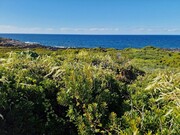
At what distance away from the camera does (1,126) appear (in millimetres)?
5055

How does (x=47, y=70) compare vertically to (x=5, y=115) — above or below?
above

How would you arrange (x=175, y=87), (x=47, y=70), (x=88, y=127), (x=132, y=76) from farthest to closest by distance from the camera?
(x=132, y=76) → (x=47, y=70) → (x=88, y=127) → (x=175, y=87)

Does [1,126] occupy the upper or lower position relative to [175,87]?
lower

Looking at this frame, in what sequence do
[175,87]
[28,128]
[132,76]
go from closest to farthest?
1. [175,87]
2. [28,128]
3. [132,76]

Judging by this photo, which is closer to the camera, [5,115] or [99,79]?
[5,115]

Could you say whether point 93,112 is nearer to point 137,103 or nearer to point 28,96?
point 137,103

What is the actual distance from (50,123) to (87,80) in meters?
0.95

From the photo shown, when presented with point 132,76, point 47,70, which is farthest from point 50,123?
point 132,76

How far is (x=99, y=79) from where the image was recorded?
5848mm

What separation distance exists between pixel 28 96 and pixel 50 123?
0.62 metres

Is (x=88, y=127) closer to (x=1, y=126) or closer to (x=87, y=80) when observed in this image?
(x=87, y=80)

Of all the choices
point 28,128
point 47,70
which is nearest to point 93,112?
point 28,128

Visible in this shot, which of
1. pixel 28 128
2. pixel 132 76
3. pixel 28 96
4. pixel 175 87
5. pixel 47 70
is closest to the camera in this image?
pixel 175 87

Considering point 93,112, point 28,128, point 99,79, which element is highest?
point 99,79
